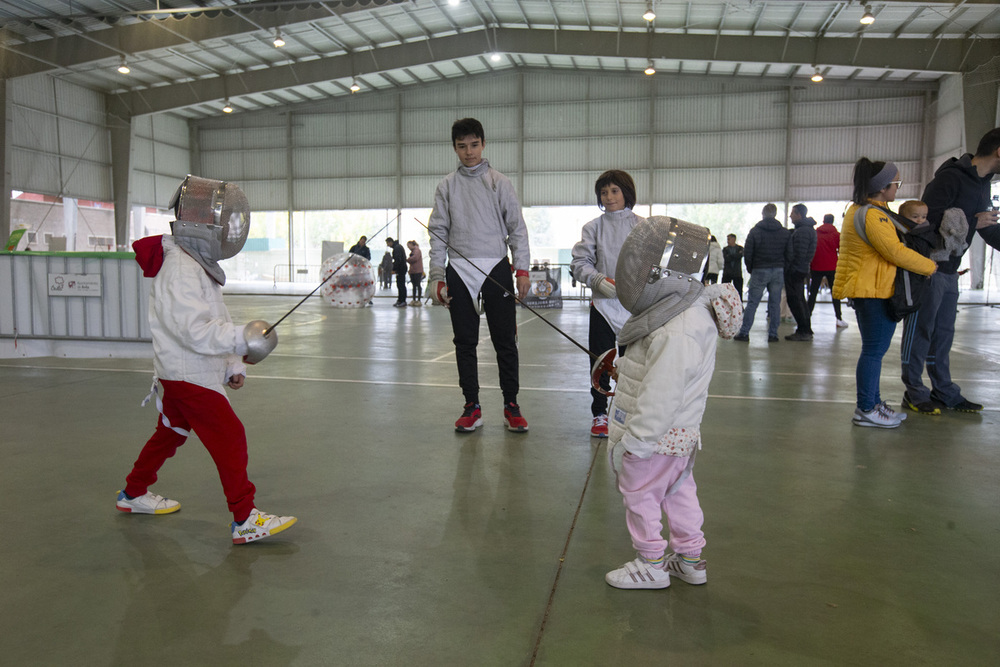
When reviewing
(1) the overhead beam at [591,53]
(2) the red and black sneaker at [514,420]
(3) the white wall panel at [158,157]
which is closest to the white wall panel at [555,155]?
(1) the overhead beam at [591,53]

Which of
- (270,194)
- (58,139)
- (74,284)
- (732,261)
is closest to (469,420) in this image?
(74,284)

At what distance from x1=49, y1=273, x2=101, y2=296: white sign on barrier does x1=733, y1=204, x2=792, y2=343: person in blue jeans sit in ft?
23.3

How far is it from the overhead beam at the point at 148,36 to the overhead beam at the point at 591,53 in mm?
3887

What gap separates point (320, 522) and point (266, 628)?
796 mm

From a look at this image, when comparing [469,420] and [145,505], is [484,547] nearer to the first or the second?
[145,505]

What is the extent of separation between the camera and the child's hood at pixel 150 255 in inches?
95.7

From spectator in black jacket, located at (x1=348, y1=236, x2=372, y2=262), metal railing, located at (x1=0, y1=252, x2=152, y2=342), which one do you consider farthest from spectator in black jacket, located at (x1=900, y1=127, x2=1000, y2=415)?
metal railing, located at (x1=0, y1=252, x2=152, y2=342)

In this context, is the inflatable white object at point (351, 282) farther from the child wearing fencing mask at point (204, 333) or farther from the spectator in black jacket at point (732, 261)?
the child wearing fencing mask at point (204, 333)

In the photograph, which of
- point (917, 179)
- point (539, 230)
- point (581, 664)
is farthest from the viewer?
point (539, 230)

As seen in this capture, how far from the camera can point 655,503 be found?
217 cm

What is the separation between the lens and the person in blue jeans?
28.2ft

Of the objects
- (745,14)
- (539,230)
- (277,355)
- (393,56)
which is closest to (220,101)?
(393,56)

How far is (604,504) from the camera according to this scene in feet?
9.41

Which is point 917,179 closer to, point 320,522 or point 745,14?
point 745,14
